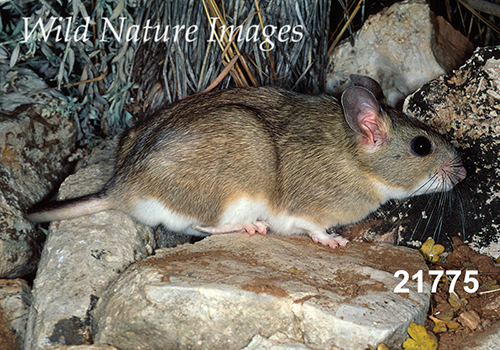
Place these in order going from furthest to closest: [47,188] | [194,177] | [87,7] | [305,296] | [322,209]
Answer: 1. [87,7]
2. [47,188]
3. [322,209]
4. [194,177]
5. [305,296]

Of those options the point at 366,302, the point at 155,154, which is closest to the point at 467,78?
the point at 366,302

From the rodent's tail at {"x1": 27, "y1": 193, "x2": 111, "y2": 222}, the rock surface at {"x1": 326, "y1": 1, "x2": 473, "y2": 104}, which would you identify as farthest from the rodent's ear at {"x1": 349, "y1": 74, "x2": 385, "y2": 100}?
the rodent's tail at {"x1": 27, "y1": 193, "x2": 111, "y2": 222}

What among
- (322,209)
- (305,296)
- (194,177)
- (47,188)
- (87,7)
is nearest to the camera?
(305,296)

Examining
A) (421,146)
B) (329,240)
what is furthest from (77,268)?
(421,146)

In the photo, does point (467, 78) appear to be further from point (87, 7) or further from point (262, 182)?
point (87, 7)

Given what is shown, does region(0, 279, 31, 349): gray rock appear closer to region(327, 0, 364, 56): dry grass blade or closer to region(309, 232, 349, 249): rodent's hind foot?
region(309, 232, 349, 249): rodent's hind foot

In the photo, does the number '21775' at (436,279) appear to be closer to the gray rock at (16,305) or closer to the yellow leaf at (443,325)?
the yellow leaf at (443,325)

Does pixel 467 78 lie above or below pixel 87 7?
below

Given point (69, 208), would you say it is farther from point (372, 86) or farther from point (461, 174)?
point (461, 174)
